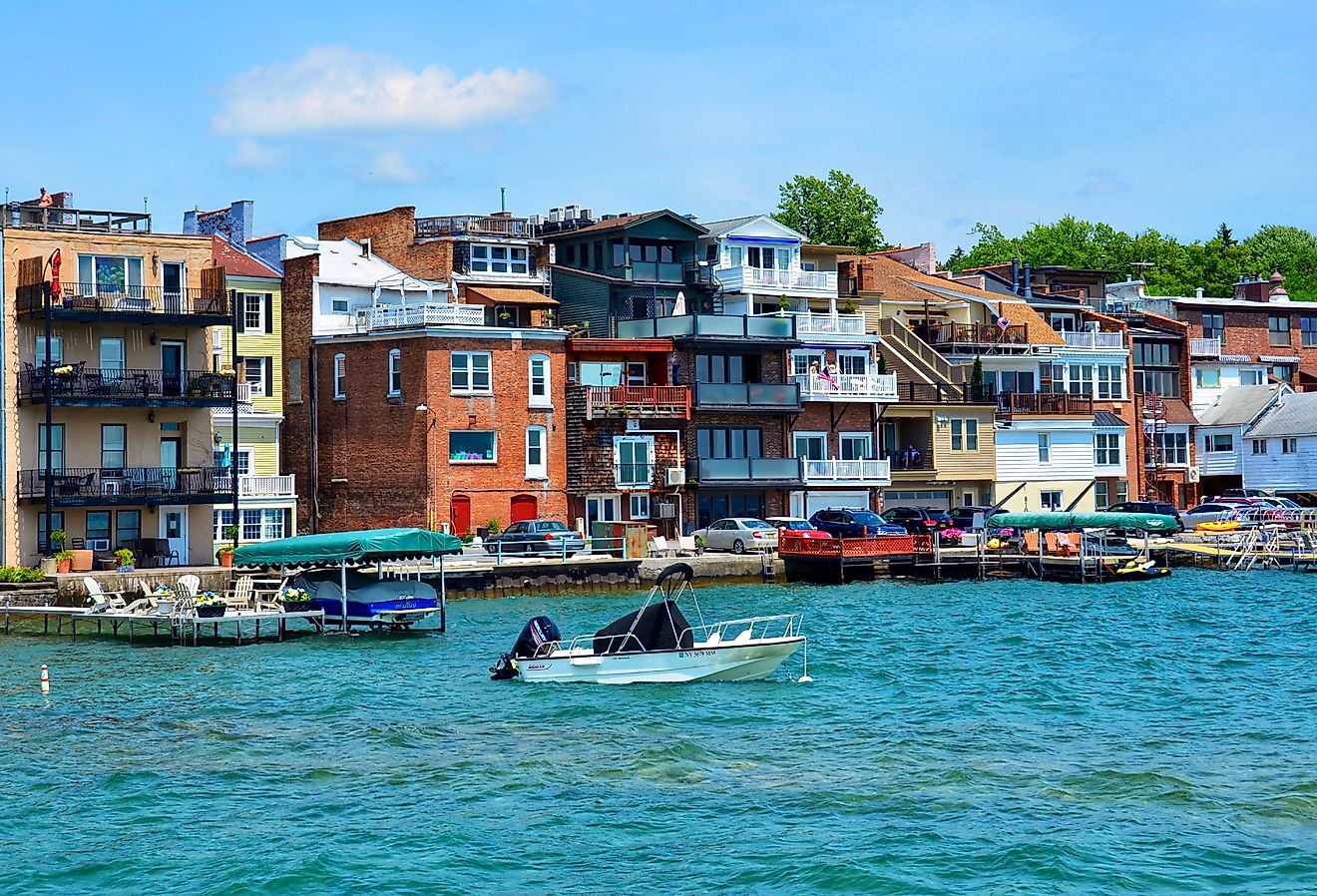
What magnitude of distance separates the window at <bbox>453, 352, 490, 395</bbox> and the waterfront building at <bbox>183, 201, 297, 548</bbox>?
769 centimetres

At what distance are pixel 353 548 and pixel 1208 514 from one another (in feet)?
172

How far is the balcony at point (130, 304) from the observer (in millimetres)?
57219

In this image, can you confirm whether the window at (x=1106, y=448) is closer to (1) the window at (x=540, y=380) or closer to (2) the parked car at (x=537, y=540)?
(1) the window at (x=540, y=380)

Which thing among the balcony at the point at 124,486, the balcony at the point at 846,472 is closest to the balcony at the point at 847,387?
the balcony at the point at 846,472

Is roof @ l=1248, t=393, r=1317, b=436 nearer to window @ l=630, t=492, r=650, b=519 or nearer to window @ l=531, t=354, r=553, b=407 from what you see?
window @ l=630, t=492, r=650, b=519

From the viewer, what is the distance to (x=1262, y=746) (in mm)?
30000

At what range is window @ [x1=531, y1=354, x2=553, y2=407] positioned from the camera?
7112 centimetres

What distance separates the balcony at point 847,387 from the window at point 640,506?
31.5ft

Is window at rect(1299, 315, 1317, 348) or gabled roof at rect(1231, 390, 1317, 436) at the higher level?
window at rect(1299, 315, 1317, 348)

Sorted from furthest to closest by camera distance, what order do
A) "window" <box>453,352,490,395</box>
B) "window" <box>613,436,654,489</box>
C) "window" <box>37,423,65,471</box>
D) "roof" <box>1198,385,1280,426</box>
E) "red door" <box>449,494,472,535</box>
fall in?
"roof" <box>1198,385,1280,426</box>
"window" <box>613,436,654,489</box>
"window" <box>453,352,490,395</box>
"red door" <box>449,494,472,535</box>
"window" <box>37,423,65,471</box>

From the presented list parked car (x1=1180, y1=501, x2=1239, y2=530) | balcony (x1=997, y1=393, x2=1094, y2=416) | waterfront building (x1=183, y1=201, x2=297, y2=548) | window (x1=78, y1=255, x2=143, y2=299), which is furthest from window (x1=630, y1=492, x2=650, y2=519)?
parked car (x1=1180, y1=501, x2=1239, y2=530)

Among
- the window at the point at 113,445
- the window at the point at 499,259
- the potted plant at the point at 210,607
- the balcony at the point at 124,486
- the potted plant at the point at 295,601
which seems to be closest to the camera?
the potted plant at the point at 210,607

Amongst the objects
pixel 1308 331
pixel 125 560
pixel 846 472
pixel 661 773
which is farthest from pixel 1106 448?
pixel 661 773

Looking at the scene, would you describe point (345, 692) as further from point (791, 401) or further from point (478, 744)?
point (791, 401)
